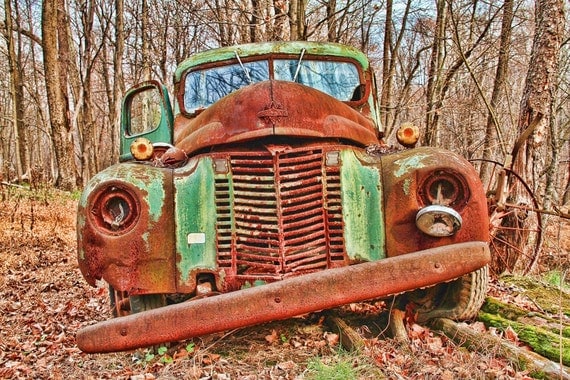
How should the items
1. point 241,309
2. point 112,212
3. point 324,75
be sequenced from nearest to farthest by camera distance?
point 241,309, point 112,212, point 324,75

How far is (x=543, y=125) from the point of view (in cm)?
514

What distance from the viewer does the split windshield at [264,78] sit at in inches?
167

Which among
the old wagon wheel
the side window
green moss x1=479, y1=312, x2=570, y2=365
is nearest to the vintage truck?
green moss x1=479, y1=312, x2=570, y2=365

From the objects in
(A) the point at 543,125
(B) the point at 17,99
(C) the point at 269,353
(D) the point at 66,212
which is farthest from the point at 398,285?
(B) the point at 17,99

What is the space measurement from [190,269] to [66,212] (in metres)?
7.50

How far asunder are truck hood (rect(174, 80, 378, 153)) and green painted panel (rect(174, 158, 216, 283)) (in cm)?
28

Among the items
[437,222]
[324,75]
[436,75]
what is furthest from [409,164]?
[436,75]

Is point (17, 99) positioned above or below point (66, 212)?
above

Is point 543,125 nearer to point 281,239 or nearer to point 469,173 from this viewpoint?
point 469,173

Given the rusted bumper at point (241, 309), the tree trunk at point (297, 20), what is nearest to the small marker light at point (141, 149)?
the rusted bumper at point (241, 309)

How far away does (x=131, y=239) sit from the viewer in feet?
9.27

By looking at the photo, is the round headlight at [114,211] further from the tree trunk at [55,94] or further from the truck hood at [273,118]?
the tree trunk at [55,94]

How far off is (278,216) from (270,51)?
2.04m

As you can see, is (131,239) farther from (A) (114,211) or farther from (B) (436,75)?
(B) (436,75)
